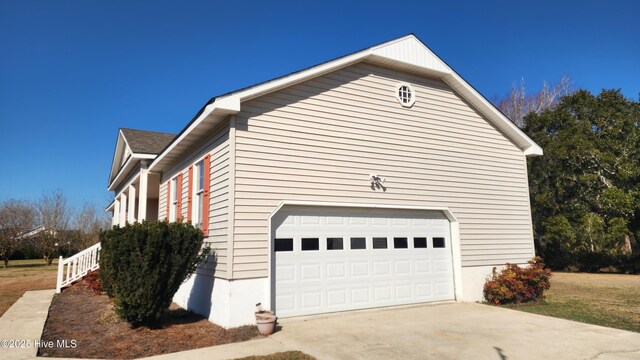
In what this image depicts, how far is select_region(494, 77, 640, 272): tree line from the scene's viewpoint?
20516 mm

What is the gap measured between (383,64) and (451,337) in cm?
665

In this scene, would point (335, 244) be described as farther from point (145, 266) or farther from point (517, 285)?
point (517, 285)

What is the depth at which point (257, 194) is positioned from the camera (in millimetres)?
8047

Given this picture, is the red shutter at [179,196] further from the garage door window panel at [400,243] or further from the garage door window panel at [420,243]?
the garage door window panel at [420,243]

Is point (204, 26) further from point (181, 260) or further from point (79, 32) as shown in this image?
point (181, 260)

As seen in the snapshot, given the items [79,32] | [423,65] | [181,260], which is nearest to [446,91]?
[423,65]

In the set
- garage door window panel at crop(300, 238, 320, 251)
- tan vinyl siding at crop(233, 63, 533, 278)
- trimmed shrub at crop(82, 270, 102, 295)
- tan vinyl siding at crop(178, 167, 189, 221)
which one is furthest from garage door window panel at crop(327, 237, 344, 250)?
trimmed shrub at crop(82, 270, 102, 295)

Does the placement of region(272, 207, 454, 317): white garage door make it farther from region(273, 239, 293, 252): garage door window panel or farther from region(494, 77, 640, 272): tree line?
region(494, 77, 640, 272): tree line

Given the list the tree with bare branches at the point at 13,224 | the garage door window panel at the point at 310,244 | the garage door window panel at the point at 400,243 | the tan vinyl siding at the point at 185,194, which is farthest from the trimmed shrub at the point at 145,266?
the tree with bare branches at the point at 13,224

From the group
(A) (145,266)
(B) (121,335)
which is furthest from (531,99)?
(B) (121,335)

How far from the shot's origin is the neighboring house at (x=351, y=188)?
26.3 feet

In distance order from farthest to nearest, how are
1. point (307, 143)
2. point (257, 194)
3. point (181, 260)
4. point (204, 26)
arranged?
point (204, 26) < point (307, 143) < point (257, 194) < point (181, 260)

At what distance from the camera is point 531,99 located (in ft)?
107

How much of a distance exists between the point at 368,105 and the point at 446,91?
286 cm
